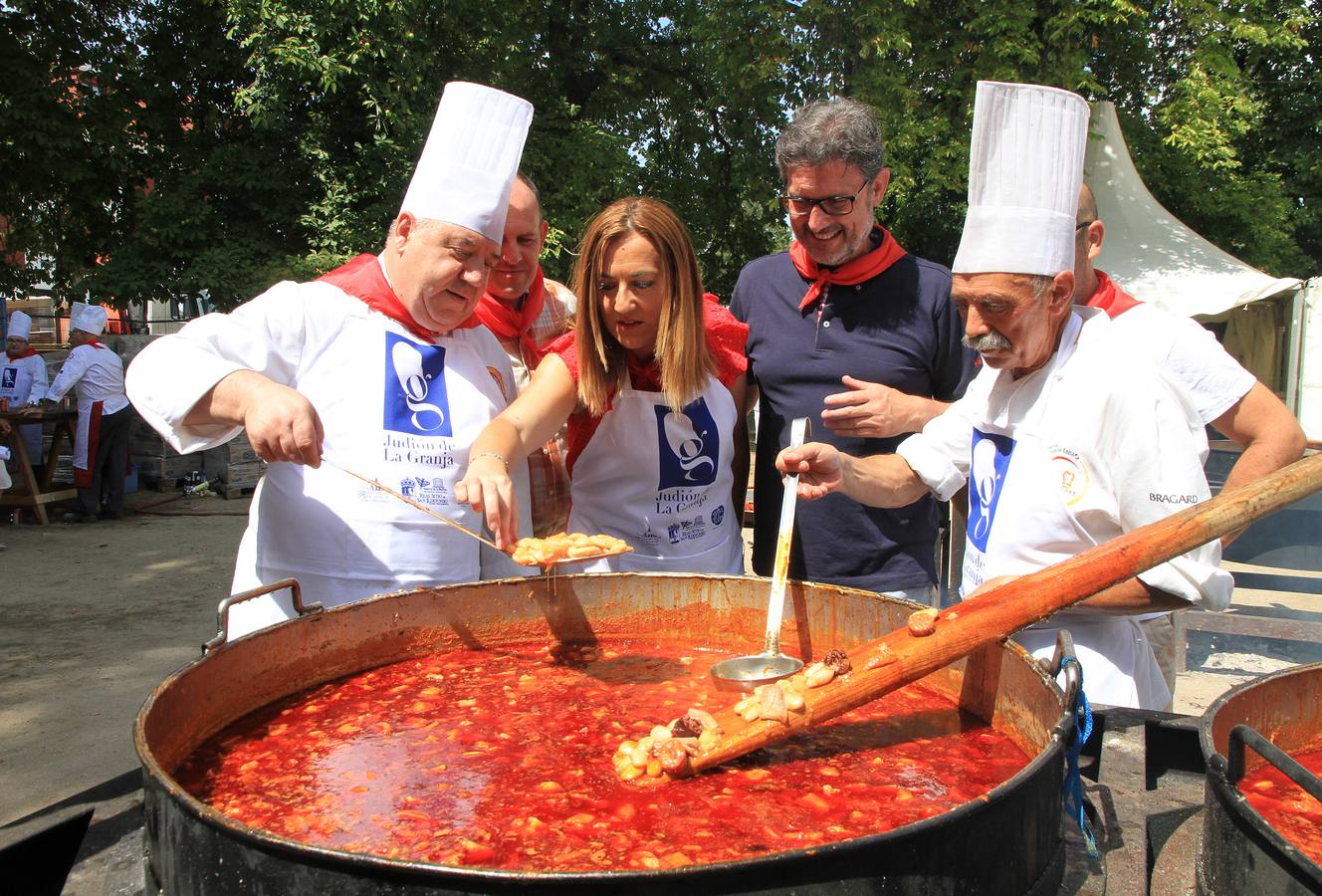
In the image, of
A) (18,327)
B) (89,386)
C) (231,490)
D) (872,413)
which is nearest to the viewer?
(872,413)

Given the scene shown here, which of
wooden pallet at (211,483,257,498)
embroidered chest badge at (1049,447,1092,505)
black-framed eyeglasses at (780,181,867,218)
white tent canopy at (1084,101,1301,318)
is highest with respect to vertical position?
white tent canopy at (1084,101,1301,318)

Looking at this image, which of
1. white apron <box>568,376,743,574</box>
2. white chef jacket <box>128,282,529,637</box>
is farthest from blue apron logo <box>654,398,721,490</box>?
white chef jacket <box>128,282,529,637</box>

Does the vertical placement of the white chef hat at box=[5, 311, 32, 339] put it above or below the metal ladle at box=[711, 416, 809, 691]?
above

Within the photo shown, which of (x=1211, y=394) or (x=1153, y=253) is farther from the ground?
(x=1153, y=253)

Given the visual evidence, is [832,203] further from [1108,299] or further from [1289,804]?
[1289,804]

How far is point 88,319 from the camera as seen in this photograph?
10391mm

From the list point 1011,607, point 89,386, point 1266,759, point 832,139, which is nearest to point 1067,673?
point 1011,607

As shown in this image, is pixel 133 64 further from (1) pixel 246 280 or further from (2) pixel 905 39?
(2) pixel 905 39

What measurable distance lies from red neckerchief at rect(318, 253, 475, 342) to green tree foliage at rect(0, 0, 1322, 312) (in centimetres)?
936

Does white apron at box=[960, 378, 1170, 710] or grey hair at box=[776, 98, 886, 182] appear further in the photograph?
grey hair at box=[776, 98, 886, 182]

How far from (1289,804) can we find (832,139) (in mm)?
1931

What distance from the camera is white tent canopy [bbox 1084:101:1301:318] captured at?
12867 millimetres

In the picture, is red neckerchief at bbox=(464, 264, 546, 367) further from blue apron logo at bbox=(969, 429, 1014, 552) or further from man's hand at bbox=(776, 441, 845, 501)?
blue apron logo at bbox=(969, 429, 1014, 552)

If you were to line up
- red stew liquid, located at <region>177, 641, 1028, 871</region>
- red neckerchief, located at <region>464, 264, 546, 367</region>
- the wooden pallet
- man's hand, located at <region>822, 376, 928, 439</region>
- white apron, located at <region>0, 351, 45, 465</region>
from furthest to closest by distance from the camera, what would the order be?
the wooden pallet → white apron, located at <region>0, 351, 45, 465</region> → red neckerchief, located at <region>464, 264, 546, 367</region> → man's hand, located at <region>822, 376, 928, 439</region> → red stew liquid, located at <region>177, 641, 1028, 871</region>
